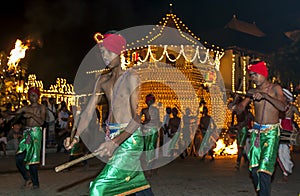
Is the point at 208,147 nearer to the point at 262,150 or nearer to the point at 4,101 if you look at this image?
the point at 4,101

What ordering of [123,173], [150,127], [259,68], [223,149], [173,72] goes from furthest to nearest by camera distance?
[173,72], [223,149], [150,127], [259,68], [123,173]

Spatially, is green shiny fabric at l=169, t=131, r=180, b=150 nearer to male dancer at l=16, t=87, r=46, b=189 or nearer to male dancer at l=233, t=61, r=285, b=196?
male dancer at l=16, t=87, r=46, b=189

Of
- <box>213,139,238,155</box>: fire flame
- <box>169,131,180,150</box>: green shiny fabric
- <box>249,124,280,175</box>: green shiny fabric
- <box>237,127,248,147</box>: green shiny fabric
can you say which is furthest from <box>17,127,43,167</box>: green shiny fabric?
<box>213,139,238,155</box>: fire flame

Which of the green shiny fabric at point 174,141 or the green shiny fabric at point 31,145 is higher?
the green shiny fabric at point 31,145

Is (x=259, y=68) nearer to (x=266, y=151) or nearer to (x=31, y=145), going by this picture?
(x=266, y=151)

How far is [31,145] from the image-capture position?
25.3 feet

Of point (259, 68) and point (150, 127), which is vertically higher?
point (259, 68)

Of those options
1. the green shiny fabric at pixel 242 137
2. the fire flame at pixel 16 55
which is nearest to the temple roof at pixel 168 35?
the fire flame at pixel 16 55

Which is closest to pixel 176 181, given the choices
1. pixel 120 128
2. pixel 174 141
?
pixel 120 128

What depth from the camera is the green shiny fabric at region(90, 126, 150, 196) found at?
399 centimetres

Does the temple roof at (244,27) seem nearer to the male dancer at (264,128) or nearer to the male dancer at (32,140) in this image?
the male dancer at (32,140)

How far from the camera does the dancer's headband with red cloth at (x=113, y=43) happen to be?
4.25 meters

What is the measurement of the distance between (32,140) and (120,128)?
3825mm

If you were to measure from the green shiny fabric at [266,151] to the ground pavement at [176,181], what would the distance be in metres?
1.61
